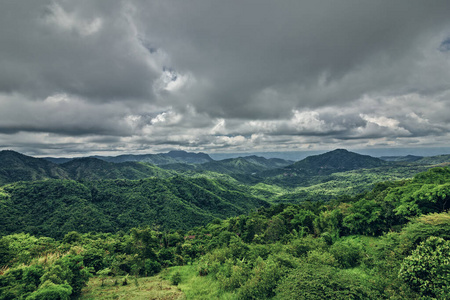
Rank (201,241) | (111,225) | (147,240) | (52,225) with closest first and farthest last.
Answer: (147,240), (201,241), (52,225), (111,225)

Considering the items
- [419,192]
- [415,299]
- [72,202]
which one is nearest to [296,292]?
[415,299]

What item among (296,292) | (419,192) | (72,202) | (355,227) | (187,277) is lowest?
(72,202)

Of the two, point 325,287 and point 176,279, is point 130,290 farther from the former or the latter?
point 325,287

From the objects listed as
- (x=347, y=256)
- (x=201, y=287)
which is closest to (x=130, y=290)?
(x=201, y=287)

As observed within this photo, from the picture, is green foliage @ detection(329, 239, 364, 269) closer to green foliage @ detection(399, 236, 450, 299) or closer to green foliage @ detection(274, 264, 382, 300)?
green foliage @ detection(274, 264, 382, 300)

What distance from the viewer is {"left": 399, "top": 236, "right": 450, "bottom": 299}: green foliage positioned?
14773mm

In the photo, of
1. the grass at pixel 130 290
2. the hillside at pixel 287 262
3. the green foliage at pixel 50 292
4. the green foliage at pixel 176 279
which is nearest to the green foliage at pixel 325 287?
the hillside at pixel 287 262

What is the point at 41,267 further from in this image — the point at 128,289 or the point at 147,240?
the point at 147,240

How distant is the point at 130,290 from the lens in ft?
96.4

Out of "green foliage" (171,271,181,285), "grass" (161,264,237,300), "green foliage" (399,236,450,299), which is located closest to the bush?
"green foliage" (399,236,450,299)

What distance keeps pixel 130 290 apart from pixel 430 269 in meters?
38.1

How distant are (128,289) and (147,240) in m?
17.9

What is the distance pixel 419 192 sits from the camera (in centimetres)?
3547

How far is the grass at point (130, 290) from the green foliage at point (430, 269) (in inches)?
1104
